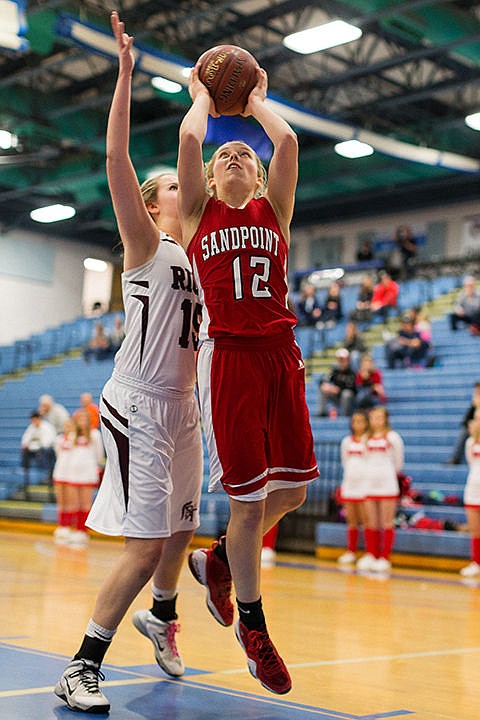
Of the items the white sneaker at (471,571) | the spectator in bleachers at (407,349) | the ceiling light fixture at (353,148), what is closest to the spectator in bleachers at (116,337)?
the ceiling light fixture at (353,148)

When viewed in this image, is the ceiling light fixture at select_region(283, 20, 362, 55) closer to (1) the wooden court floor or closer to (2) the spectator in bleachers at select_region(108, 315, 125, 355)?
(1) the wooden court floor

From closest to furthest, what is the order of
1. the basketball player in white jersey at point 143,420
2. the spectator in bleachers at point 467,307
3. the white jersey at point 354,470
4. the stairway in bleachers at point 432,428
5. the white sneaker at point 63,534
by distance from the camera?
the basketball player in white jersey at point 143,420 < the white jersey at point 354,470 < the stairway in bleachers at point 432,428 < the white sneaker at point 63,534 < the spectator in bleachers at point 467,307

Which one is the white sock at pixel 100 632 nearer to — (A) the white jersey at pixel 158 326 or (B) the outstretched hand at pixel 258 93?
(A) the white jersey at pixel 158 326

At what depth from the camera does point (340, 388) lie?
43.0 ft

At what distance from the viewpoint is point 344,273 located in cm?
2141

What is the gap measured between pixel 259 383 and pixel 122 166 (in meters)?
0.86

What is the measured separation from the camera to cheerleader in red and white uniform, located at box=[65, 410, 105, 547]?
39.7 ft

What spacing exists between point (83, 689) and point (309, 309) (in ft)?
48.0

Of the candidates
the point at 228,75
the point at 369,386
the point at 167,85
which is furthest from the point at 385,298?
the point at 228,75

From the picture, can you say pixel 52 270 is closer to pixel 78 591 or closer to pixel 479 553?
pixel 479 553

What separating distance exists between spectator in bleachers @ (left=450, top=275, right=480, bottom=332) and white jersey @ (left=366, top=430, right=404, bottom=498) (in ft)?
16.3

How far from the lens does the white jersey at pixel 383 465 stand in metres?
9.85

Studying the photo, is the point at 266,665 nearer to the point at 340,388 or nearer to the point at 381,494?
the point at 381,494

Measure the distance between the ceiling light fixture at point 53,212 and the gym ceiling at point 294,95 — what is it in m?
0.37
